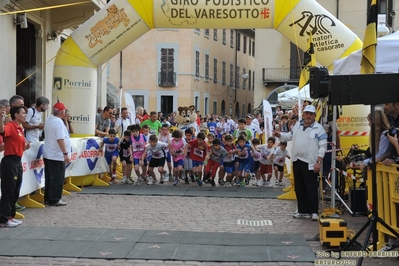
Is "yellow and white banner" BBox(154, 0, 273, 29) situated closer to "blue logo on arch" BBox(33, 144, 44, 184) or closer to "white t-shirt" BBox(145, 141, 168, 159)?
"white t-shirt" BBox(145, 141, 168, 159)

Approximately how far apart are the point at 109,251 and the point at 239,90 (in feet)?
156

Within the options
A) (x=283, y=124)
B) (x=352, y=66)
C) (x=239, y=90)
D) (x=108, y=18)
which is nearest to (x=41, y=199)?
(x=108, y=18)

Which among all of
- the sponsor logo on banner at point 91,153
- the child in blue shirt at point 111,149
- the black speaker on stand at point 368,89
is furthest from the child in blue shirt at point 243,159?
the black speaker on stand at point 368,89

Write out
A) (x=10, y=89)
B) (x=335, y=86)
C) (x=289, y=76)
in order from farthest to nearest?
(x=289, y=76), (x=10, y=89), (x=335, y=86)

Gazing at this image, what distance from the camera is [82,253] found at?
24.2 ft

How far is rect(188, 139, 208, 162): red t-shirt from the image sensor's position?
48.2 feet

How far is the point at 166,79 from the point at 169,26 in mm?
26989

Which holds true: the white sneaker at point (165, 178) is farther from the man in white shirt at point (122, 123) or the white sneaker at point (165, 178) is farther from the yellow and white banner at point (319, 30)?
the yellow and white banner at point (319, 30)

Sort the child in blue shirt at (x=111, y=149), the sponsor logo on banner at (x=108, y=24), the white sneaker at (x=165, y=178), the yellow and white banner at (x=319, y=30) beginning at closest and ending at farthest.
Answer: the yellow and white banner at (x=319, y=30) < the sponsor logo on banner at (x=108, y=24) < the child in blue shirt at (x=111, y=149) < the white sneaker at (x=165, y=178)

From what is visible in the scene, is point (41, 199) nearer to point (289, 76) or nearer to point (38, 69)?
point (38, 69)

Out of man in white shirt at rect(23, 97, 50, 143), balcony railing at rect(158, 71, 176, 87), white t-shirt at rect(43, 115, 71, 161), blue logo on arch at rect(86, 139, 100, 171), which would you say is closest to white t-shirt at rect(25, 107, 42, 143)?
man in white shirt at rect(23, 97, 50, 143)

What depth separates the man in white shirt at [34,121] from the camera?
11648 millimetres

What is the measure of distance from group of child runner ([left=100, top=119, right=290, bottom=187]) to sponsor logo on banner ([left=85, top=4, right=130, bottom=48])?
2.44 m

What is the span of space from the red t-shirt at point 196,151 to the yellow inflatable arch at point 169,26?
2535mm
